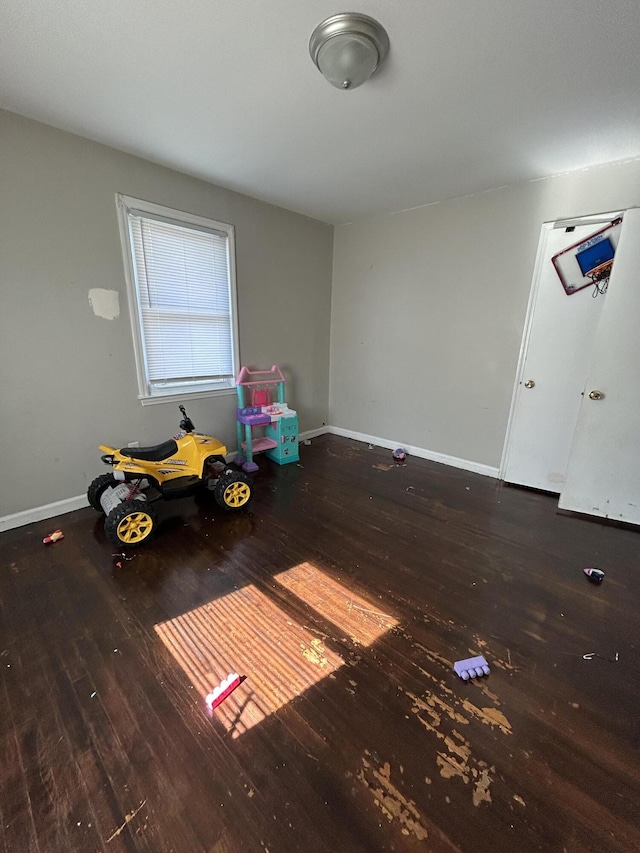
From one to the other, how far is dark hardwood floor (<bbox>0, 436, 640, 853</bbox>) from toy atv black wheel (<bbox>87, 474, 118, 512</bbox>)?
193 mm

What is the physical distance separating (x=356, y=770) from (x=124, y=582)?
1.50 m

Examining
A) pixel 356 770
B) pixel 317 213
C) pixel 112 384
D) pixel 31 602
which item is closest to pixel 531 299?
pixel 317 213

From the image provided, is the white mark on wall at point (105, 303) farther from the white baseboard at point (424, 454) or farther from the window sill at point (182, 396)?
the white baseboard at point (424, 454)

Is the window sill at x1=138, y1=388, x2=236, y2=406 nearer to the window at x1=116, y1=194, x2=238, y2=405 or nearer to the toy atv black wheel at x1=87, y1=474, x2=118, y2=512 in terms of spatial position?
the window at x1=116, y1=194, x2=238, y2=405

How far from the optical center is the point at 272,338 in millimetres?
3820

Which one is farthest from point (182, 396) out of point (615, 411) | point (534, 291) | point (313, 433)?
point (615, 411)

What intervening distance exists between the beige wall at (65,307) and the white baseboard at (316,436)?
0.05 m

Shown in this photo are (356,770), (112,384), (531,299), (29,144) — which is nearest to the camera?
(356,770)

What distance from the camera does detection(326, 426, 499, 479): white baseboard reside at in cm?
352

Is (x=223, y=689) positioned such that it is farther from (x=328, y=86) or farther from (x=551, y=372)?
(x=551, y=372)

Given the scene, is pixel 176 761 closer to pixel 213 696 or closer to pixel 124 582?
pixel 213 696

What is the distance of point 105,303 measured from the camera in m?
2.62

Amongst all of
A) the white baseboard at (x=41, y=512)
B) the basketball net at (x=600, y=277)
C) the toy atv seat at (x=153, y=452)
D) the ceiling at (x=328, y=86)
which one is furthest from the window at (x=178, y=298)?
the basketball net at (x=600, y=277)

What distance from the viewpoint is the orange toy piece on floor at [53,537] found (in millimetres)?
2283
